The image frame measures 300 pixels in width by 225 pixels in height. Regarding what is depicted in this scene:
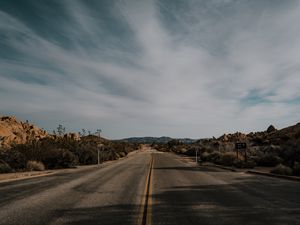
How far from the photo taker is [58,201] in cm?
1167

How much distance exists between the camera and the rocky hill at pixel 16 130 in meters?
76.3

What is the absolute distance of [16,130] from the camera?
86562mm

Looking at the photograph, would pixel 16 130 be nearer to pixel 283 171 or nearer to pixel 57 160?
pixel 57 160

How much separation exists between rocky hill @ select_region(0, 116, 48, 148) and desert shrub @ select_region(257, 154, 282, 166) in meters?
51.5

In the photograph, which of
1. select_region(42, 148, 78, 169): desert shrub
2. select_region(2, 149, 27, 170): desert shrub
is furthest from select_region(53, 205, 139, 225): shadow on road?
select_region(42, 148, 78, 169): desert shrub

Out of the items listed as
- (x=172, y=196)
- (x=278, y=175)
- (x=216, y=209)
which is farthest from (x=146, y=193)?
(x=278, y=175)

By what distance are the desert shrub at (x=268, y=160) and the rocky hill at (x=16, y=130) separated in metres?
51.5

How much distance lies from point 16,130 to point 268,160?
7043cm

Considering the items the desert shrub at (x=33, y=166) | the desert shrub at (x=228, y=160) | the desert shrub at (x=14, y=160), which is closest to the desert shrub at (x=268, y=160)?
the desert shrub at (x=228, y=160)

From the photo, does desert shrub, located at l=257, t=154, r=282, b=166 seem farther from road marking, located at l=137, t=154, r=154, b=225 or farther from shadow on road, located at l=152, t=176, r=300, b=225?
road marking, located at l=137, t=154, r=154, b=225

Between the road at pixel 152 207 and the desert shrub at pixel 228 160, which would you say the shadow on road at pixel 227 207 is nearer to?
the road at pixel 152 207

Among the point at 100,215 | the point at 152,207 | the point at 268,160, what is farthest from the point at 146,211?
the point at 268,160

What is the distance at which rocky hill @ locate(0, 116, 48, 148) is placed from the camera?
76312mm

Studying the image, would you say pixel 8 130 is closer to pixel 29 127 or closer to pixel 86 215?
pixel 29 127
